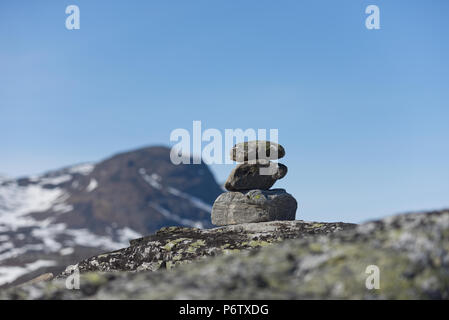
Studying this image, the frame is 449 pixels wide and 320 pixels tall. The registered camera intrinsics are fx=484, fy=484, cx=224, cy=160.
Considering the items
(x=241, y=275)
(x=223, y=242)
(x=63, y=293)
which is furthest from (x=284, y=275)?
(x=223, y=242)

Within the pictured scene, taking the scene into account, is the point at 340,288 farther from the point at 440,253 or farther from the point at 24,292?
the point at 24,292

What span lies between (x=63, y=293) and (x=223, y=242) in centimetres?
1561

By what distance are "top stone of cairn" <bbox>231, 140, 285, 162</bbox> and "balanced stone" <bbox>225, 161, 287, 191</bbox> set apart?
1.71ft

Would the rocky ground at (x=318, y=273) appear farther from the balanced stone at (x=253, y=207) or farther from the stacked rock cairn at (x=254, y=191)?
the stacked rock cairn at (x=254, y=191)

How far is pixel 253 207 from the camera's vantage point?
2797cm

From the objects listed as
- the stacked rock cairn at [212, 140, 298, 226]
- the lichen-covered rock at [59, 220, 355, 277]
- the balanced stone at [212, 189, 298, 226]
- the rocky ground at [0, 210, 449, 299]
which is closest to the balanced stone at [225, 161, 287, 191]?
the stacked rock cairn at [212, 140, 298, 226]

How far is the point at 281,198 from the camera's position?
2862 centimetres

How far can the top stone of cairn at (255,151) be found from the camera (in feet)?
98.4

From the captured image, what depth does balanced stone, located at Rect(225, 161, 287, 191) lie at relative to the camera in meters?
29.5

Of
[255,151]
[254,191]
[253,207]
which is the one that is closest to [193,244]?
[253,207]

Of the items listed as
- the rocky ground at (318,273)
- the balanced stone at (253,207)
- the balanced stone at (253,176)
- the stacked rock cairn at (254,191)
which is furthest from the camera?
the balanced stone at (253,176)

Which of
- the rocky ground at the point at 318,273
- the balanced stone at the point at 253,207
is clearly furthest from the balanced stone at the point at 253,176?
the rocky ground at the point at 318,273
